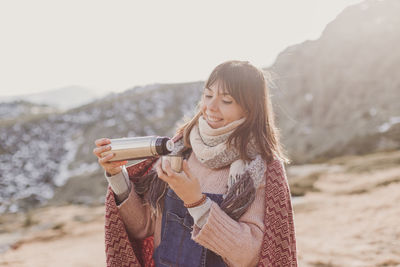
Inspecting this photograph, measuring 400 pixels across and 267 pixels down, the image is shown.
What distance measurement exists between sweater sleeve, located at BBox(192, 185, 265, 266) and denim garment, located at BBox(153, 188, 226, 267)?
174 mm

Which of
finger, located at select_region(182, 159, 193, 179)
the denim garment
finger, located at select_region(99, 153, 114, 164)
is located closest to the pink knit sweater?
the denim garment

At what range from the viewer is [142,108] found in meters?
42.7

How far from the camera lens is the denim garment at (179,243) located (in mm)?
2098

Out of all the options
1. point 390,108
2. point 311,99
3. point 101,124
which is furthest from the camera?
point 101,124

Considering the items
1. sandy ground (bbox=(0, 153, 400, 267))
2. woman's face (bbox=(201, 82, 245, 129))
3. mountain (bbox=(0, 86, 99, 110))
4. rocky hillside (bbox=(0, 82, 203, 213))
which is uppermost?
mountain (bbox=(0, 86, 99, 110))

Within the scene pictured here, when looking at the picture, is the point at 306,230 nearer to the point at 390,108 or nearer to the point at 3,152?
the point at 390,108

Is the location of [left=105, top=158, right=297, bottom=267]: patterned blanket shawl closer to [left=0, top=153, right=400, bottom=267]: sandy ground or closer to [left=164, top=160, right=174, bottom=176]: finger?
[left=164, top=160, right=174, bottom=176]: finger

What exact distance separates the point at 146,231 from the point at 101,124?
3945 cm

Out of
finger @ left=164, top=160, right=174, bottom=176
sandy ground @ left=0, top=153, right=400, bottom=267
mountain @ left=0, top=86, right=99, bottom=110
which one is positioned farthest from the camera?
mountain @ left=0, top=86, right=99, bottom=110

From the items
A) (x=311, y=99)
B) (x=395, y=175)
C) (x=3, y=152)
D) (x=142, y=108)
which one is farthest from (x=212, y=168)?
(x=142, y=108)

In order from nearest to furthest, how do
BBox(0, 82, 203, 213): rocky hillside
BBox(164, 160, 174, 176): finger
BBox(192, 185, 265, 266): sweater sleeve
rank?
BBox(164, 160, 174, 176): finger → BBox(192, 185, 265, 266): sweater sleeve → BBox(0, 82, 203, 213): rocky hillside

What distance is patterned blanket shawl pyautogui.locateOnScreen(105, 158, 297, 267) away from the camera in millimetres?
2049

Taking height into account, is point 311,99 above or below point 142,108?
below

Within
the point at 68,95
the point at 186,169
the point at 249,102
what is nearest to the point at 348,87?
the point at 249,102
